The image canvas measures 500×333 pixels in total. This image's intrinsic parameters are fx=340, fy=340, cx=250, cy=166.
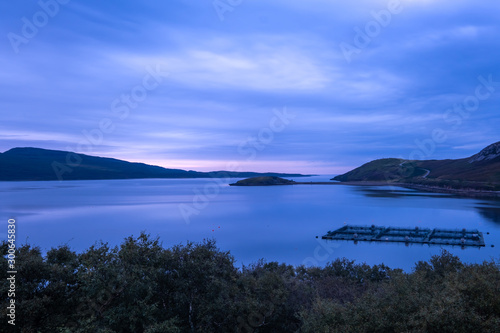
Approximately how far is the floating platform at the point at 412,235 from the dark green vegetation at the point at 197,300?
3913 cm

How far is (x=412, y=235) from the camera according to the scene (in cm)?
5356

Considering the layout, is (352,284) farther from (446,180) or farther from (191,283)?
(446,180)

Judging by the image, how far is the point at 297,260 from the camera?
3903 centimetres

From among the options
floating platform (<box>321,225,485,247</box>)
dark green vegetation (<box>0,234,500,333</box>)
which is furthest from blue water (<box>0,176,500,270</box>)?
dark green vegetation (<box>0,234,500,333</box>)

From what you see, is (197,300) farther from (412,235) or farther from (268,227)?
(268,227)

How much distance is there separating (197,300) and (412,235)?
4931cm

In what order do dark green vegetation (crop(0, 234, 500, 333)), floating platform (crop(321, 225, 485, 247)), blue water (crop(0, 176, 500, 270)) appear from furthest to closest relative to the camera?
floating platform (crop(321, 225, 485, 247)), blue water (crop(0, 176, 500, 270)), dark green vegetation (crop(0, 234, 500, 333))

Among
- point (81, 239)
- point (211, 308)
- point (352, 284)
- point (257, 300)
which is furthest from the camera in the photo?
point (81, 239)

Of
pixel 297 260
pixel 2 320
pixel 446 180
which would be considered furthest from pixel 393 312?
pixel 446 180

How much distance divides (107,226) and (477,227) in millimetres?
65859

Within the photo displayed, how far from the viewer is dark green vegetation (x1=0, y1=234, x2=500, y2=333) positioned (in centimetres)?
977

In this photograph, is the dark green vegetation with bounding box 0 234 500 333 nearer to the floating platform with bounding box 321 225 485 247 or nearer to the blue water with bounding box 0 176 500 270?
the blue water with bounding box 0 176 500 270

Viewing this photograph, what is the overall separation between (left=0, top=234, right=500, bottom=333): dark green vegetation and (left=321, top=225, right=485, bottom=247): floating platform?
3913 cm

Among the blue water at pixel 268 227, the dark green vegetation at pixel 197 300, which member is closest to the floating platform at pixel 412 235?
the blue water at pixel 268 227
